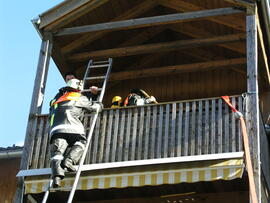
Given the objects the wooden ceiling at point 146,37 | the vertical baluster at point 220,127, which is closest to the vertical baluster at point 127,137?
the vertical baluster at point 220,127

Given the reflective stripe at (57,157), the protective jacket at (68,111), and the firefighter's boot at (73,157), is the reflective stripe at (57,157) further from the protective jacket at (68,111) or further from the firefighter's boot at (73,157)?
the protective jacket at (68,111)

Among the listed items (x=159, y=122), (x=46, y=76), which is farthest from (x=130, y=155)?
(x=46, y=76)

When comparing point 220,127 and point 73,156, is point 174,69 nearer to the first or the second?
point 220,127

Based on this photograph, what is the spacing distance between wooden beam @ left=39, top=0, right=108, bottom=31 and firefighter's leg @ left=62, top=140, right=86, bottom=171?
9.98 ft

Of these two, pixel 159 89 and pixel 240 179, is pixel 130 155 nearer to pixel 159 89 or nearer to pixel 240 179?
pixel 240 179

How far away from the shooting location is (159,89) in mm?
16891

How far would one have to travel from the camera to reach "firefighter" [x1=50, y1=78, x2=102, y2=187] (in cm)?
1242

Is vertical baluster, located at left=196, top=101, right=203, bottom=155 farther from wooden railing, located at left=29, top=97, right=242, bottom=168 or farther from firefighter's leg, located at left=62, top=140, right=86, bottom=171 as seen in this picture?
firefighter's leg, located at left=62, top=140, right=86, bottom=171

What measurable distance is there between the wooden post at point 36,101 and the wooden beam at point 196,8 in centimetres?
268

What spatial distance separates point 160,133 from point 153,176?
2.65 feet

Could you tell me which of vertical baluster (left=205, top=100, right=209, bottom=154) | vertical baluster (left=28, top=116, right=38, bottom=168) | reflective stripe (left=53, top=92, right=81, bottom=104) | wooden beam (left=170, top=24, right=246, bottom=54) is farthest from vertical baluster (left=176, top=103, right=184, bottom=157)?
wooden beam (left=170, top=24, right=246, bottom=54)

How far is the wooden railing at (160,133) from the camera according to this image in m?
12.5

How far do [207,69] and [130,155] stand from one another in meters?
4.25

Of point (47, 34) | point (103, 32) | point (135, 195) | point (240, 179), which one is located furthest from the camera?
point (103, 32)
